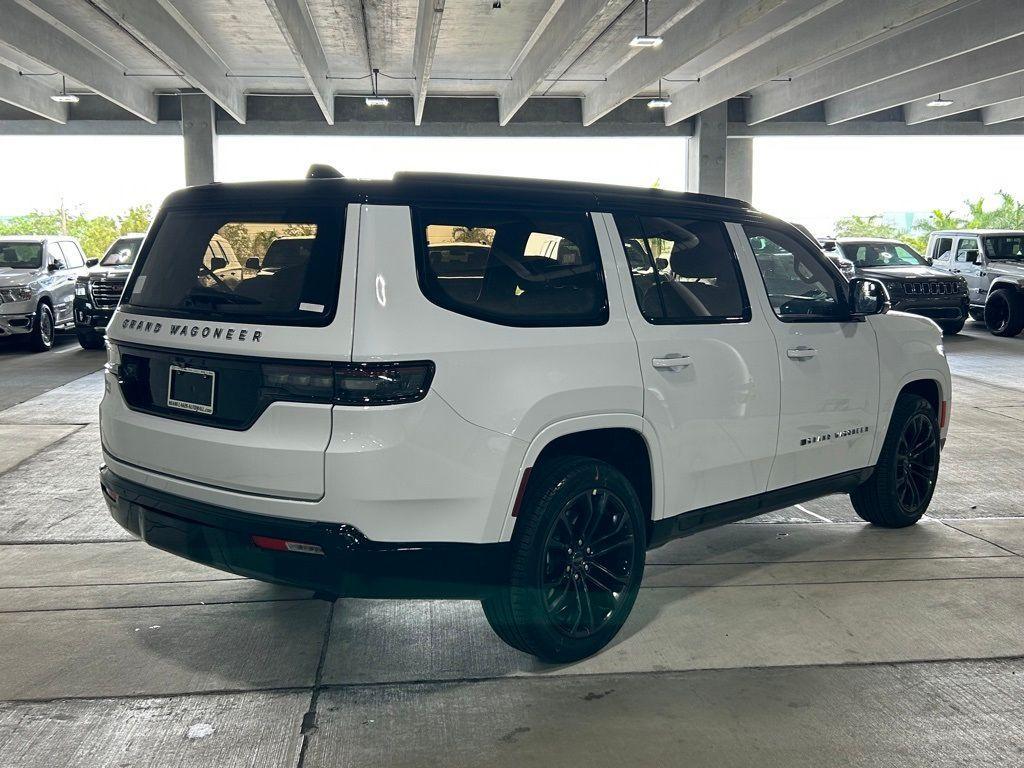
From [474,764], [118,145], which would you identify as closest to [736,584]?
[474,764]

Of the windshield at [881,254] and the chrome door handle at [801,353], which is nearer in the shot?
the chrome door handle at [801,353]

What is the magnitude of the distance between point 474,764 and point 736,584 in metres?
2.14

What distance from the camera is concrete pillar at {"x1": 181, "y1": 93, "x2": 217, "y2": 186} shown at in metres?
25.5

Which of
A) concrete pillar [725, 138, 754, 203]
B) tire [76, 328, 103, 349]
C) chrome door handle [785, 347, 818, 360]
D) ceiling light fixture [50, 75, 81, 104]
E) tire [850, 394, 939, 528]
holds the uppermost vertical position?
ceiling light fixture [50, 75, 81, 104]

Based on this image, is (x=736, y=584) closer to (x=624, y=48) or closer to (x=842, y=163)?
(x=624, y=48)

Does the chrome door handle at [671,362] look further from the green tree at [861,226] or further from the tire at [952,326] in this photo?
the green tree at [861,226]

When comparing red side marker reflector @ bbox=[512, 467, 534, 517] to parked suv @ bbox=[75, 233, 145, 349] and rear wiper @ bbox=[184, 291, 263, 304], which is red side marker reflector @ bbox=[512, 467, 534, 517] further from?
parked suv @ bbox=[75, 233, 145, 349]

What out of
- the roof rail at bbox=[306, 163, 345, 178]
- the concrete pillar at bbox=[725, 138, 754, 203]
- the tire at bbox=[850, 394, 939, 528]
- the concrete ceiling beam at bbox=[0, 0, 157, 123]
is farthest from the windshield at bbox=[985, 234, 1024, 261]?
the roof rail at bbox=[306, 163, 345, 178]

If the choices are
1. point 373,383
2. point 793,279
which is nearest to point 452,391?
point 373,383

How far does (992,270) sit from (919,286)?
2.21 metres

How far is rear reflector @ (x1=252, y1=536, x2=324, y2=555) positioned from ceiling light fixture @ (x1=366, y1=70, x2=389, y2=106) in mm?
21037

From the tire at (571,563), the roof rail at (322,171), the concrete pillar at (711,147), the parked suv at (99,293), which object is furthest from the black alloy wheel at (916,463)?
the concrete pillar at (711,147)

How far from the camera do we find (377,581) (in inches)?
134

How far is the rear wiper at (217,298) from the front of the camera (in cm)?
354
